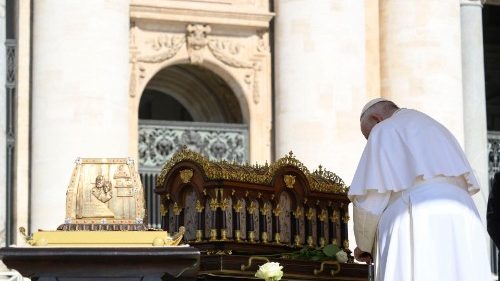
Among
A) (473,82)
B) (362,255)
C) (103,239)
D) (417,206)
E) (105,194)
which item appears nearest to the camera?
(417,206)

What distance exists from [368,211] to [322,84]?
42.6 feet

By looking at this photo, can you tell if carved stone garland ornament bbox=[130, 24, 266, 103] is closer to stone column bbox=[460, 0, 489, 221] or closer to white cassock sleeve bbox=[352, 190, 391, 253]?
stone column bbox=[460, 0, 489, 221]

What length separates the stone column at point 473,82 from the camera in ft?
77.2

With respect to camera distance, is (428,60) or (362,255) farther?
(428,60)

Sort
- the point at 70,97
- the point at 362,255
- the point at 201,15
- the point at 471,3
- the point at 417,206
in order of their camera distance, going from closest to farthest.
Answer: the point at 417,206
the point at 362,255
the point at 70,97
the point at 201,15
the point at 471,3

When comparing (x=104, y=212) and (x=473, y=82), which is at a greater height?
(x=473, y=82)

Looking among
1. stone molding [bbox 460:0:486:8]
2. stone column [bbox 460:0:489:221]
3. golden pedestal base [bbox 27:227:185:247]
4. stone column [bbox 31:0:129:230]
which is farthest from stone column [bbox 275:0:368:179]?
golden pedestal base [bbox 27:227:185:247]

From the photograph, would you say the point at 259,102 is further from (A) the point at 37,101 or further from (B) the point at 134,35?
(A) the point at 37,101

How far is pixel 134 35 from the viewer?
22516 mm

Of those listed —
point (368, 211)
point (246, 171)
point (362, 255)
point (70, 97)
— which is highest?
point (70, 97)

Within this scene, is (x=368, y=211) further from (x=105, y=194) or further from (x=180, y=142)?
(x=180, y=142)

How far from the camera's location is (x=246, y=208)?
44.0 feet

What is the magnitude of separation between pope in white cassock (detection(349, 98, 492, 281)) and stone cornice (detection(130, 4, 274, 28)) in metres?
13.5

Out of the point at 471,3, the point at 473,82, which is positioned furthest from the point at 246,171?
the point at 471,3
